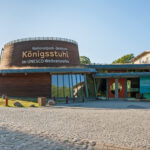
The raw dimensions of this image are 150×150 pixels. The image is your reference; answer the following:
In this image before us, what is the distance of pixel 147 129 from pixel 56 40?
2195cm

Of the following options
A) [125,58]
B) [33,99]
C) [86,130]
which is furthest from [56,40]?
[125,58]

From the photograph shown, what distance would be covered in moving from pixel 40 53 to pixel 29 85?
5.03 metres

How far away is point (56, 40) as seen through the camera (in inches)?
1130

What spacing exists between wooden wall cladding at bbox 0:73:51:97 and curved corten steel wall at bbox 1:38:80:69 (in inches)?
77.7

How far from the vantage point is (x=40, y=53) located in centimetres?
2755

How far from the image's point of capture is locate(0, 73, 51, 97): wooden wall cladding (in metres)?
25.5

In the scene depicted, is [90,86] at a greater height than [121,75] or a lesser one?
lesser

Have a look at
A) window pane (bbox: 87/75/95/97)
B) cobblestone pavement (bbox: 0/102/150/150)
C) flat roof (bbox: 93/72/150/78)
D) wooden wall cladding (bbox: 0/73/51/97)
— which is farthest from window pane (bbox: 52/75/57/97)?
cobblestone pavement (bbox: 0/102/150/150)

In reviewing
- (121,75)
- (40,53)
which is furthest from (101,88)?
(40,53)

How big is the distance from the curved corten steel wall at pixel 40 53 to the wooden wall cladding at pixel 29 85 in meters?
1.97

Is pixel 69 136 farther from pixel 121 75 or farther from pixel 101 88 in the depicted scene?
pixel 101 88

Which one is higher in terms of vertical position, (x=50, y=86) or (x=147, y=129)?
(x=50, y=86)

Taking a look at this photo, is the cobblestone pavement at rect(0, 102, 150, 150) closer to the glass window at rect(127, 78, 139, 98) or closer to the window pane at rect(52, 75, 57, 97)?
the window pane at rect(52, 75, 57, 97)

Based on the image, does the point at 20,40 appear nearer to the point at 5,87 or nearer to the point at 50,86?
the point at 5,87
